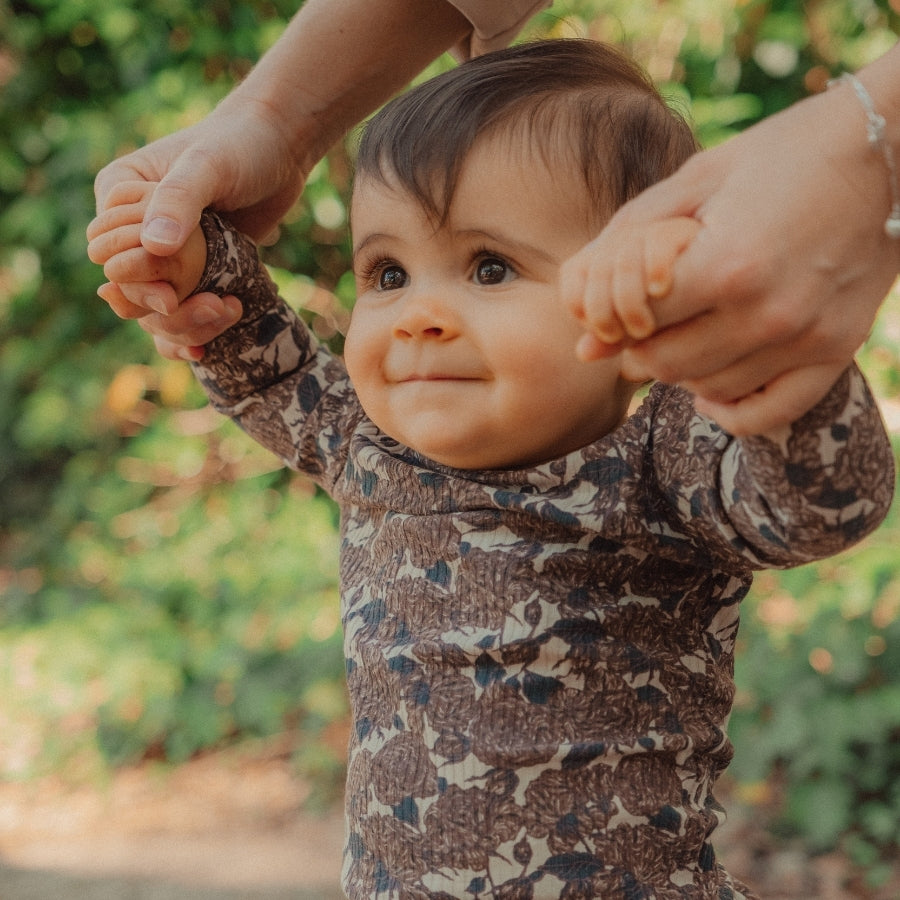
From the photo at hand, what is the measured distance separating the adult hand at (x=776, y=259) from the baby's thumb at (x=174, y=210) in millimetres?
639

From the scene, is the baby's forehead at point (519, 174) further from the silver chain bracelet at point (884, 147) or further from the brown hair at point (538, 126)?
the silver chain bracelet at point (884, 147)

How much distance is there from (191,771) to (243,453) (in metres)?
1.08

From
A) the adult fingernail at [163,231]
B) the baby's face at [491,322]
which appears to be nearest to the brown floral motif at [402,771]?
the baby's face at [491,322]

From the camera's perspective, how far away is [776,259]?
78cm

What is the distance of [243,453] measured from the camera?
3611mm

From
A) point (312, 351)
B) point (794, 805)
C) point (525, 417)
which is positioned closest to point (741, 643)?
point (794, 805)

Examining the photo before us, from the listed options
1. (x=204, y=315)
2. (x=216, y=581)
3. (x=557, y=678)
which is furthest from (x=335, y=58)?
(x=216, y=581)

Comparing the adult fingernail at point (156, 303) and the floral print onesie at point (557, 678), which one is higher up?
the adult fingernail at point (156, 303)

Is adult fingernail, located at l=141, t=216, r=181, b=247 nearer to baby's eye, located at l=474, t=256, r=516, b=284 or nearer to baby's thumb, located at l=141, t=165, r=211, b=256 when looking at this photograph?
baby's thumb, located at l=141, t=165, r=211, b=256

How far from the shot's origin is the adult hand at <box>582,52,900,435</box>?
2.58ft

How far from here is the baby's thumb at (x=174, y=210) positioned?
1.30m

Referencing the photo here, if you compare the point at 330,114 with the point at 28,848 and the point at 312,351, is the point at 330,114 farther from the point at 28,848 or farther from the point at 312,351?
the point at 28,848

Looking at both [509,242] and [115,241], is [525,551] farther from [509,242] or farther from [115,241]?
[115,241]

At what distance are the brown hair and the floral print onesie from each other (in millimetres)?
247
